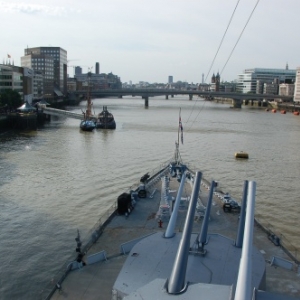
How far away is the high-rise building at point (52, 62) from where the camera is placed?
109m

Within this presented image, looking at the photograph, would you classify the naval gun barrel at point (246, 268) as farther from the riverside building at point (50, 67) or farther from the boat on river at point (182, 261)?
the riverside building at point (50, 67)

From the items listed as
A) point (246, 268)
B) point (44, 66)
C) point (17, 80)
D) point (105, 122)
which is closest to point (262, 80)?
point (44, 66)

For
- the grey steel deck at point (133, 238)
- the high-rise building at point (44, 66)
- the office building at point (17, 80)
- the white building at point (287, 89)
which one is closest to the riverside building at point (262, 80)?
the white building at point (287, 89)

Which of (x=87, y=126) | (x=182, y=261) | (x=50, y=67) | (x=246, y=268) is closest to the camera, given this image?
(x=246, y=268)

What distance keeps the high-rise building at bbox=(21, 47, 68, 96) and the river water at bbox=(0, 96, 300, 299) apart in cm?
6552

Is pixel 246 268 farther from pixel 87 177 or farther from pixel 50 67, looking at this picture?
pixel 50 67

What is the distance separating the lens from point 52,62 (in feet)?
378

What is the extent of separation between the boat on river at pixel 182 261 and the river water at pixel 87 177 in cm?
197

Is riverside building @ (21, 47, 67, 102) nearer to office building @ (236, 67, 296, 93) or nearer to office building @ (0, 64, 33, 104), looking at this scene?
office building @ (0, 64, 33, 104)

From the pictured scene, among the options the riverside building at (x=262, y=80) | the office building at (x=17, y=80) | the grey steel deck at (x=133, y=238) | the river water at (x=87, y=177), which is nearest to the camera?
the grey steel deck at (x=133, y=238)

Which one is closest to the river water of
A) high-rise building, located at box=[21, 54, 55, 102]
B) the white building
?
high-rise building, located at box=[21, 54, 55, 102]

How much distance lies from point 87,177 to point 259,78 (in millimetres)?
158168

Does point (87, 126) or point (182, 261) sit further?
point (87, 126)

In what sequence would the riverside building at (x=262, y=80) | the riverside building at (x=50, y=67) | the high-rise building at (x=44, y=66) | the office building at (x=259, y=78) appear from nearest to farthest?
1. the riverside building at (x=50, y=67)
2. the high-rise building at (x=44, y=66)
3. the riverside building at (x=262, y=80)
4. the office building at (x=259, y=78)
